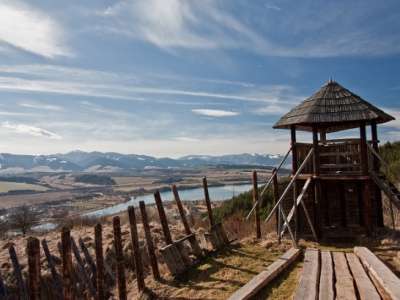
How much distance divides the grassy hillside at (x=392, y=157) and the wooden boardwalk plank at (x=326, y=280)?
18537 mm

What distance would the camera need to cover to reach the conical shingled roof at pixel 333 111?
1315 centimetres

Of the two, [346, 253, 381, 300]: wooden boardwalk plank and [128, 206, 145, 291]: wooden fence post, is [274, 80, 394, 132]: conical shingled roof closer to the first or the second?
[346, 253, 381, 300]: wooden boardwalk plank

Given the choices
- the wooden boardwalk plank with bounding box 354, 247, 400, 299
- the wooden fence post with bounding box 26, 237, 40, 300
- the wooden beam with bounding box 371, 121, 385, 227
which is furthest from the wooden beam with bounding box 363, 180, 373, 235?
the wooden fence post with bounding box 26, 237, 40, 300

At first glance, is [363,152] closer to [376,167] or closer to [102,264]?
[376,167]

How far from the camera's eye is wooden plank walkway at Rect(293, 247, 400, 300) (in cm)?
682

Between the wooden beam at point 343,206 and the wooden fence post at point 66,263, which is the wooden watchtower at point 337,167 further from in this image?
the wooden fence post at point 66,263

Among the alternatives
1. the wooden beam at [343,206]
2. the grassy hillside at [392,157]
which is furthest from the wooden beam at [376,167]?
the grassy hillside at [392,157]

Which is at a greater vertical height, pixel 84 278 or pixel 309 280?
pixel 309 280

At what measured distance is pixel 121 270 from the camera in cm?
891

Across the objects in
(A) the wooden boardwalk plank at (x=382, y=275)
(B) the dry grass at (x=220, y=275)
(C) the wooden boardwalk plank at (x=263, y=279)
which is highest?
(A) the wooden boardwalk plank at (x=382, y=275)

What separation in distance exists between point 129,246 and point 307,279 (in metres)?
9.18

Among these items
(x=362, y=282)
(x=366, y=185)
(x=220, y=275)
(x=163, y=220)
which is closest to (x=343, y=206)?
(x=366, y=185)

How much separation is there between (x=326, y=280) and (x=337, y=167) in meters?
7.43

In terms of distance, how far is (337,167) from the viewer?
14141 mm
